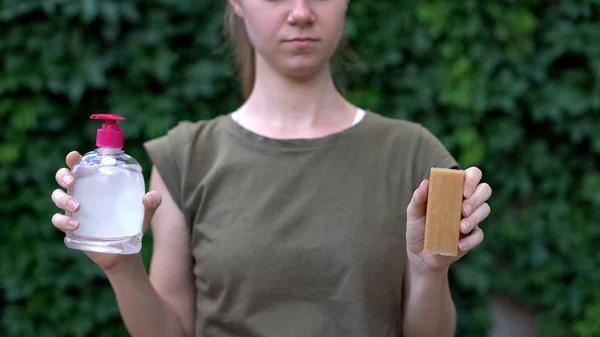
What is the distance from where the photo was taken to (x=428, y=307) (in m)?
1.66

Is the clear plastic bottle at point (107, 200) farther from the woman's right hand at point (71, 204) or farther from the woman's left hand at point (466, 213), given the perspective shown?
the woman's left hand at point (466, 213)

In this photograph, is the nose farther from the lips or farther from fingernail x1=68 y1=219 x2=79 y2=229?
fingernail x1=68 y1=219 x2=79 y2=229

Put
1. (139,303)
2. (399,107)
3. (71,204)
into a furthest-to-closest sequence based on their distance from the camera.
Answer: (399,107), (139,303), (71,204)

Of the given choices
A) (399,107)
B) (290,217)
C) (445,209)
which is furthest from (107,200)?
(399,107)

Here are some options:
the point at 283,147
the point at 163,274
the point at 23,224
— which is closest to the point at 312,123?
the point at 283,147

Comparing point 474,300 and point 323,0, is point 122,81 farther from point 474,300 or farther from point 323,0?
point 474,300

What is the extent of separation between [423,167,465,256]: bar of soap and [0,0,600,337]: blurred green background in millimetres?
1784

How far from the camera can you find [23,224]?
2998 mm

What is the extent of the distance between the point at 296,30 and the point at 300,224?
0.45 metres

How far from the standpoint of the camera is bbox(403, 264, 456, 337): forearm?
5.28 feet

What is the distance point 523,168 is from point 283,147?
185 centimetres

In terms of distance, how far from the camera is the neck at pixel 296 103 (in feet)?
5.97

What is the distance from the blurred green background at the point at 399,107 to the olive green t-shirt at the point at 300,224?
130 cm

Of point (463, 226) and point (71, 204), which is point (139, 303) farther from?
point (463, 226)
